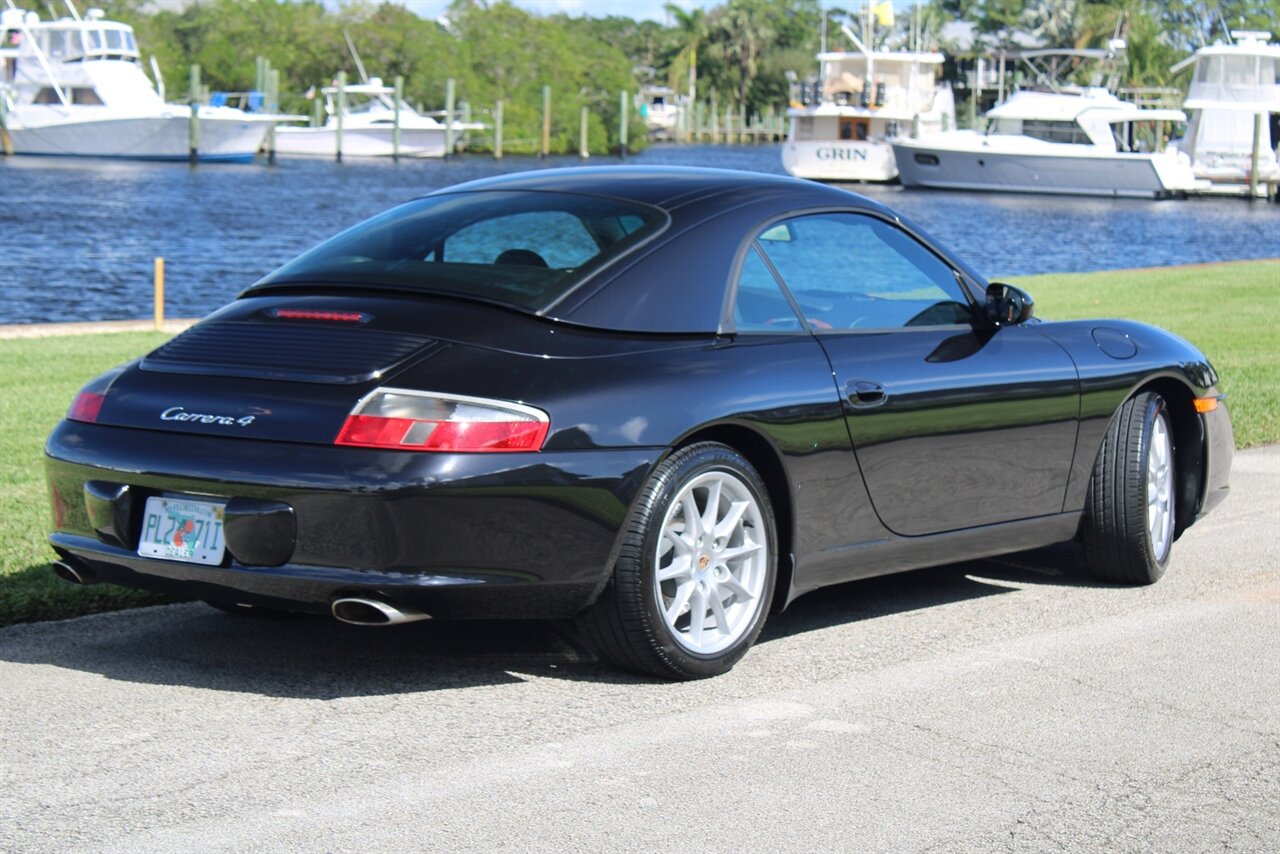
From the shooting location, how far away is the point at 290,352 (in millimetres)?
5035

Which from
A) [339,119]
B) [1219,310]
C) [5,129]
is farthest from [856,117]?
[1219,310]

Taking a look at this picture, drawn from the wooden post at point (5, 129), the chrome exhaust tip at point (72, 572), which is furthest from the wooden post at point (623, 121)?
the chrome exhaust tip at point (72, 572)

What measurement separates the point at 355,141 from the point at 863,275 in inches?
3695

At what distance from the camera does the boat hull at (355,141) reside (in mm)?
97750

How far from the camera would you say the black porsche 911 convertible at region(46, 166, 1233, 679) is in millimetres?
4746

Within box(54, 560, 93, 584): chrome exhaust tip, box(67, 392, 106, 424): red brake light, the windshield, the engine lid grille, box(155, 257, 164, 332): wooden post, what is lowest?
box(155, 257, 164, 332): wooden post

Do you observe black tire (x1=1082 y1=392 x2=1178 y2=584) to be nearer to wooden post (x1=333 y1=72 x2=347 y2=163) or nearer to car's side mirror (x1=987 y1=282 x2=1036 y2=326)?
car's side mirror (x1=987 y1=282 x2=1036 y2=326)

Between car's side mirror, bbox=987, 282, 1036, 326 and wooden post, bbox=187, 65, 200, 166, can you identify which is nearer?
car's side mirror, bbox=987, 282, 1036, 326

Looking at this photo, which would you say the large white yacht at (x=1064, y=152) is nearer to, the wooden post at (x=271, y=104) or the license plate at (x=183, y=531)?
the wooden post at (x=271, y=104)

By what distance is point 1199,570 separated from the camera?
7.02 metres

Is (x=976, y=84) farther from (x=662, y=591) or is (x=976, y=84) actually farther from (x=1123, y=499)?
(x=662, y=591)

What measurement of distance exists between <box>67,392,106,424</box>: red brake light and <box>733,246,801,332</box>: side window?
187 cm

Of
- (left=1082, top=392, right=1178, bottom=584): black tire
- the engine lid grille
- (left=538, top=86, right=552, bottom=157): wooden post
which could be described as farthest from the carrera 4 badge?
(left=538, top=86, right=552, bottom=157): wooden post

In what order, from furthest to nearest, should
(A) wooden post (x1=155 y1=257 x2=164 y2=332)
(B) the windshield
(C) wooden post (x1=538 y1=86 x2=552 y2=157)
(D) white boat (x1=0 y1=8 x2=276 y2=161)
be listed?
(C) wooden post (x1=538 y1=86 x2=552 y2=157) → (D) white boat (x1=0 y1=8 x2=276 y2=161) → (A) wooden post (x1=155 y1=257 x2=164 y2=332) → (B) the windshield
